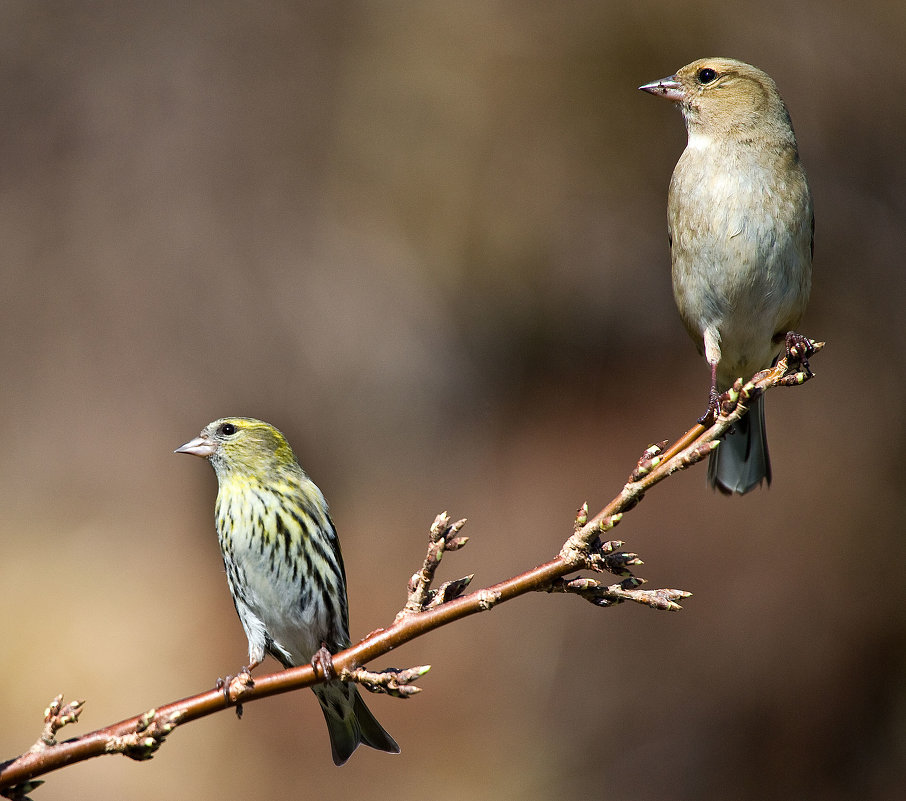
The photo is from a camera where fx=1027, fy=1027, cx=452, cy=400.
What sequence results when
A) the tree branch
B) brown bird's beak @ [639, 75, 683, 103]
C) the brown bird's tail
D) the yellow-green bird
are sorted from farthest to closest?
brown bird's beak @ [639, 75, 683, 103] → the brown bird's tail → the yellow-green bird → the tree branch

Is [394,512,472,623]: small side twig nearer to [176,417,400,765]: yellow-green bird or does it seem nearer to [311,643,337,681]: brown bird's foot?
[311,643,337,681]: brown bird's foot

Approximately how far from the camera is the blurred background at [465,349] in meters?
9.29

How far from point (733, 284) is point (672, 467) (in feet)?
6.31

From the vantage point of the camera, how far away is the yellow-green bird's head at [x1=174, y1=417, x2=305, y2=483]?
12.3 ft

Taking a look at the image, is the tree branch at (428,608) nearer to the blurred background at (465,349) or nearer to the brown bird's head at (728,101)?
the brown bird's head at (728,101)

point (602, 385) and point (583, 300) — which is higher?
point (583, 300)

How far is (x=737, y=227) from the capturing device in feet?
13.5

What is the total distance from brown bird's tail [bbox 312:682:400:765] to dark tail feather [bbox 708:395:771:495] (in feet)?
5.57

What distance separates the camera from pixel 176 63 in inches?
401

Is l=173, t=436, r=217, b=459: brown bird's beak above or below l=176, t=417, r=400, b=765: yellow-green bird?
above

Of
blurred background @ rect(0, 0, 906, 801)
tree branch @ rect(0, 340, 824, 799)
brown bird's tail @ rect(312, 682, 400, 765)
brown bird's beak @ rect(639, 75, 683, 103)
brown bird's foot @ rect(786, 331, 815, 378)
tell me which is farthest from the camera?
blurred background @ rect(0, 0, 906, 801)

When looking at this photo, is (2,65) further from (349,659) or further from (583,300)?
(349,659)

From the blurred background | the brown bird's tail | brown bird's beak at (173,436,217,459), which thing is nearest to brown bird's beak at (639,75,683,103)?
brown bird's beak at (173,436,217,459)

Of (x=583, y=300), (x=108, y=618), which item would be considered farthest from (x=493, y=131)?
(x=108, y=618)
